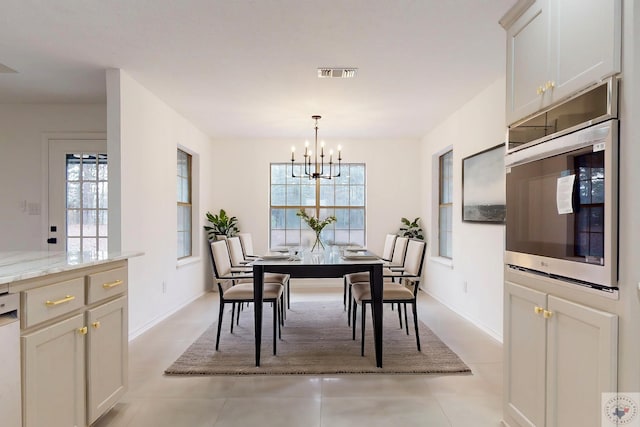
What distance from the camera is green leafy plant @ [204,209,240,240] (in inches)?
233

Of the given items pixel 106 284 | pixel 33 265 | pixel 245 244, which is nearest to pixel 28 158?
pixel 245 244

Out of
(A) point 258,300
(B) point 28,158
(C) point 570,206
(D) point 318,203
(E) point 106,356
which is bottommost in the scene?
(E) point 106,356

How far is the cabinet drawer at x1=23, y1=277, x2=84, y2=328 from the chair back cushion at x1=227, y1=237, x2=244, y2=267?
219cm

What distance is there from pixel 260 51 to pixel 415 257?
2128 mm

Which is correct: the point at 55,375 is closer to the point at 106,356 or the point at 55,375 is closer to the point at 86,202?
the point at 106,356

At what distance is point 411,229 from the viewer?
6.13 meters

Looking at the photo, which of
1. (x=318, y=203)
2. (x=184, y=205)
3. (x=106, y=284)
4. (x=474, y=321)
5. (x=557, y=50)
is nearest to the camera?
(x=557, y=50)

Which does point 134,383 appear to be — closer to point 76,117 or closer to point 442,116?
point 76,117

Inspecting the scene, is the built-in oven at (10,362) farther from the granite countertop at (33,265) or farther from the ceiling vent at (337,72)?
the ceiling vent at (337,72)

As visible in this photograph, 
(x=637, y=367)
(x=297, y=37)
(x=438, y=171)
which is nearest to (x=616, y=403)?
(x=637, y=367)

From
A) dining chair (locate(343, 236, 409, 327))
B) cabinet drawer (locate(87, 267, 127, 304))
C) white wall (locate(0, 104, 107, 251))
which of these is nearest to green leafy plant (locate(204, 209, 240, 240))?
white wall (locate(0, 104, 107, 251))

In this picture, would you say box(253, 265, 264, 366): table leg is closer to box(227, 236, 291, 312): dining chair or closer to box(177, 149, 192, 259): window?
box(227, 236, 291, 312): dining chair

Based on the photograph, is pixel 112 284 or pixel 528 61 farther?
pixel 112 284

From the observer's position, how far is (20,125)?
4.51 metres
